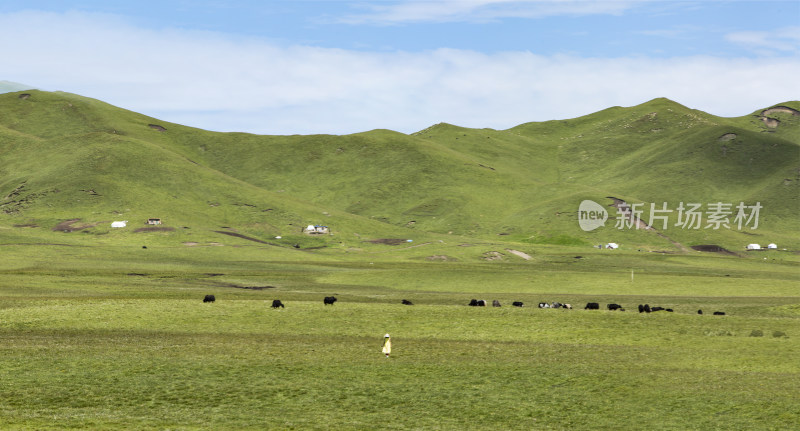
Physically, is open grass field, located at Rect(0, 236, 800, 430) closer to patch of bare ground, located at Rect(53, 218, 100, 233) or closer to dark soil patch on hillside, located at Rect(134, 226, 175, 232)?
dark soil patch on hillside, located at Rect(134, 226, 175, 232)

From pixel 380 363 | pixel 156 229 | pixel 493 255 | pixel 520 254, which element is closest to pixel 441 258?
pixel 493 255

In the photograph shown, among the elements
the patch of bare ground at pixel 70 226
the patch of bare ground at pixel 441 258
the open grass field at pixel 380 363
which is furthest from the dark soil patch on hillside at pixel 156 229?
the open grass field at pixel 380 363

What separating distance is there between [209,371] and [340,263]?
11196cm

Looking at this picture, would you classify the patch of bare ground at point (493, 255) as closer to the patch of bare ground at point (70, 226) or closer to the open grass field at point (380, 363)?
the open grass field at point (380, 363)

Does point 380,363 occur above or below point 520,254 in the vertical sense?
below

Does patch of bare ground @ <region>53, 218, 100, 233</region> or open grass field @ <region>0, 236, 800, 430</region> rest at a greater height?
patch of bare ground @ <region>53, 218, 100, 233</region>

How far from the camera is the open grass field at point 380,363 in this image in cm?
2781

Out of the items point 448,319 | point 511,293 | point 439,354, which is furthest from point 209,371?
point 511,293

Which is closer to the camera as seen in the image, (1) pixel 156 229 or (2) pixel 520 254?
(2) pixel 520 254

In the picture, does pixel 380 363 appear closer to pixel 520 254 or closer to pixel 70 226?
pixel 520 254

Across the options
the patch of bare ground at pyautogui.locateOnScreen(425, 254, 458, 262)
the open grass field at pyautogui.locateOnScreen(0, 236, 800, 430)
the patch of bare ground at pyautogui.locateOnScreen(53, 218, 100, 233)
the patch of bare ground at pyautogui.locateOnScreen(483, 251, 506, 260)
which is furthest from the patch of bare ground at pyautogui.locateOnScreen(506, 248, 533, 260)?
the patch of bare ground at pyautogui.locateOnScreen(53, 218, 100, 233)

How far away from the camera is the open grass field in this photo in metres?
27.8

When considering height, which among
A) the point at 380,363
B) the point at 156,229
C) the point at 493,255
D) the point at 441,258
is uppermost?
the point at 156,229

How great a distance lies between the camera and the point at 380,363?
127ft
